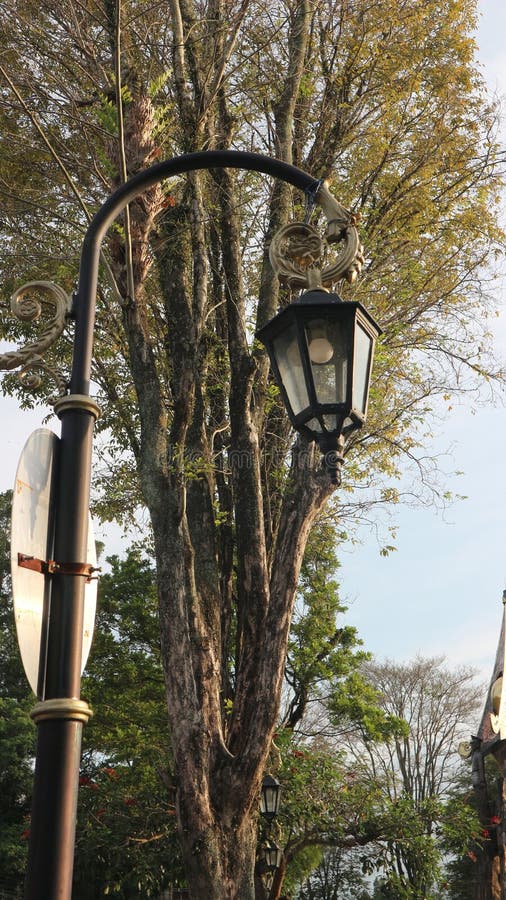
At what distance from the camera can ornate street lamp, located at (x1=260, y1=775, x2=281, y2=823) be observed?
10.6 meters

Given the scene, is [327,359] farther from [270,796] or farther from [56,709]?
[270,796]

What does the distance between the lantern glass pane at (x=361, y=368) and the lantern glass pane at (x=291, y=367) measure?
196mm

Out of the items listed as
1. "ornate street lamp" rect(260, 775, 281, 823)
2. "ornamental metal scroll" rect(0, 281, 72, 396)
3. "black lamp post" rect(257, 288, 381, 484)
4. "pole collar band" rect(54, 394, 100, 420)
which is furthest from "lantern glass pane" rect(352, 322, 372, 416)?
"ornate street lamp" rect(260, 775, 281, 823)

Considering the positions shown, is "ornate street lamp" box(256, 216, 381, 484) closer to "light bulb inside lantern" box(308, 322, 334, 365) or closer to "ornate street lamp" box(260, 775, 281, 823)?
→ "light bulb inside lantern" box(308, 322, 334, 365)

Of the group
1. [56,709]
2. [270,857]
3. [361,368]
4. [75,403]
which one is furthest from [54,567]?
[270,857]

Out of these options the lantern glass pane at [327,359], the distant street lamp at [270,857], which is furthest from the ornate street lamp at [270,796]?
the lantern glass pane at [327,359]

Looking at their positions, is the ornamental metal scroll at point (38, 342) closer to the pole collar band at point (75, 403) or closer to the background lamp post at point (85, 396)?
the background lamp post at point (85, 396)

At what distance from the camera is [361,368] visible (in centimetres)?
370

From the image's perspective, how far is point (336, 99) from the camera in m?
11.2

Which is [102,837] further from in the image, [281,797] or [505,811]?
[505,811]

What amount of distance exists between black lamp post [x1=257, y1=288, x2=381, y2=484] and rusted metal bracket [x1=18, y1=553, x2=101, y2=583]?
104 cm

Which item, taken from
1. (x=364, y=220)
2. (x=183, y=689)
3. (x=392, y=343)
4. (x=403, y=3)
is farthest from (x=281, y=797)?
(x=403, y=3)

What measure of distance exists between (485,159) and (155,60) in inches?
166

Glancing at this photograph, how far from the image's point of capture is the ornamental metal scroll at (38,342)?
376 centimetres
